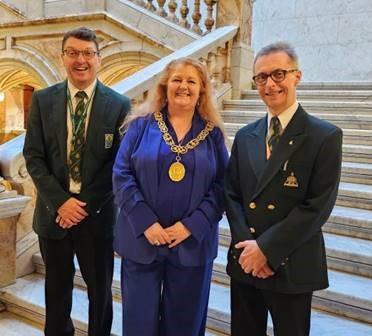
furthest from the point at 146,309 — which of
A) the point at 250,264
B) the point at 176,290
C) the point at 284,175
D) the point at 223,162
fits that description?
the point at 284,175

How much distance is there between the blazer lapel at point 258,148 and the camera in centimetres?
157

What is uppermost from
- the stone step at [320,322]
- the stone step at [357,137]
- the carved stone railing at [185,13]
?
the carved stone railing at [185,13]

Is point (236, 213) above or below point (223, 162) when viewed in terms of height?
below

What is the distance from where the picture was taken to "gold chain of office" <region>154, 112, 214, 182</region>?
171 cm

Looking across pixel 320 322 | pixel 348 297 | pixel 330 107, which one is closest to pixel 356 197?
pixel 348 297

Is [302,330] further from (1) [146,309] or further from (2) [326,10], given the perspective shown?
(2) [326,10]

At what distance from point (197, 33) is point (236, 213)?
473 cm

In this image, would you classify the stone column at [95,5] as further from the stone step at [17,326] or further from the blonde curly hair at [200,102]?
the blonde curly hair at [200,102]

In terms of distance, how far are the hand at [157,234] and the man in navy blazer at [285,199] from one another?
0.27m

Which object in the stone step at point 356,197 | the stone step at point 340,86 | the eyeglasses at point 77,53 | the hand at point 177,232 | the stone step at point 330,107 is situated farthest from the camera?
the stone step at point 340,86

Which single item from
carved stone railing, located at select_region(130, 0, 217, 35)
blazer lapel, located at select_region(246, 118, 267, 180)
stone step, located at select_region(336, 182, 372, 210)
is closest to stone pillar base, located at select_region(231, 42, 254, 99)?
carved stone railing, located at select_region(130, 0, 217, 35)

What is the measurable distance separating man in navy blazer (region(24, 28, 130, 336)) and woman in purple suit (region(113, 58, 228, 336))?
0.25 metres

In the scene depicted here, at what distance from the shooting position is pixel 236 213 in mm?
1616

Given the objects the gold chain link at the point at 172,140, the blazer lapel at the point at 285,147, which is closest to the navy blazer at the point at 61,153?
the gold chain link at the point at 172,140
